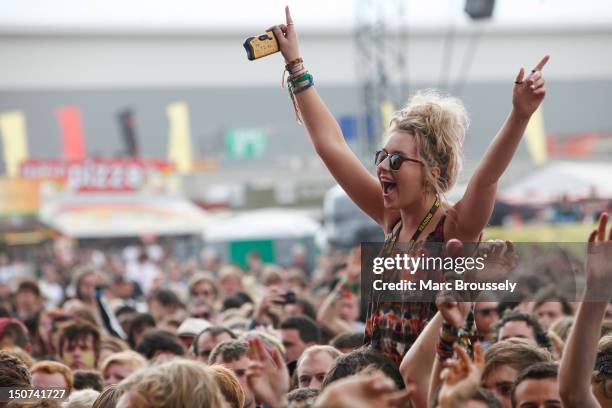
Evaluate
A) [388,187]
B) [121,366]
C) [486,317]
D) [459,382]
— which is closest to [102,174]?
[486,317]

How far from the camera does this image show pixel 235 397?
12.5ft

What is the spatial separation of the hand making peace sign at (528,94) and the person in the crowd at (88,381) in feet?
10.1

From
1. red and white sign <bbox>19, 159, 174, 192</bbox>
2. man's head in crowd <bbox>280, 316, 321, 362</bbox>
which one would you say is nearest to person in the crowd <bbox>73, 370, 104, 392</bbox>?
man's head in crowd <bbox>280, 316, 321, 362</bbox>

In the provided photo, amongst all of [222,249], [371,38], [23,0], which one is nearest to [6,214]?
[222,249]

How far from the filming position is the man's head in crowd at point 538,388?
3.79 m

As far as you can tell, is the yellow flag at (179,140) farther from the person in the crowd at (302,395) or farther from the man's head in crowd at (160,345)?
the person in the crowd at (302,395)

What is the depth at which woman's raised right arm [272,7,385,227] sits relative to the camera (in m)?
3.40

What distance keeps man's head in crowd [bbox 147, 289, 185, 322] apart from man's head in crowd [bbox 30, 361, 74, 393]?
4516 millimetres

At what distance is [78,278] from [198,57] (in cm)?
4229

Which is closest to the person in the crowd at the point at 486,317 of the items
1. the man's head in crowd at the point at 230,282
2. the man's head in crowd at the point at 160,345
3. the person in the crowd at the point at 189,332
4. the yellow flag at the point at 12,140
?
the person in the crowd at the point at 189,332

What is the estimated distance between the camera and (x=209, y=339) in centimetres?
543

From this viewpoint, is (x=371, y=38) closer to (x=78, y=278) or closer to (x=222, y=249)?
(x=222, y=249)

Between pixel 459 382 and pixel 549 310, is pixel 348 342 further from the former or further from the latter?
pixel 459 382

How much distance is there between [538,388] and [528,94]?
130 cm
